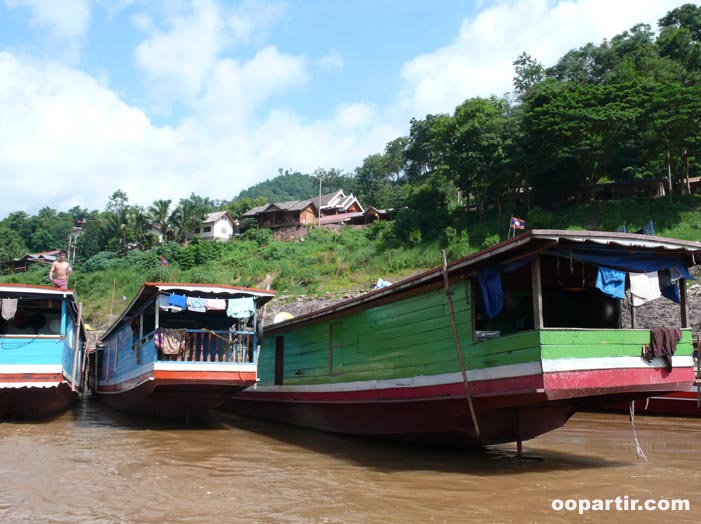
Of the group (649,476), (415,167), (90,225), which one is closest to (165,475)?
(649,476)

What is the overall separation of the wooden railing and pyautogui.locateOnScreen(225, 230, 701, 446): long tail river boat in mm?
1702

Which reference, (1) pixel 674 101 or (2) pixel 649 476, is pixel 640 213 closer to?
(1) pixel 674 101

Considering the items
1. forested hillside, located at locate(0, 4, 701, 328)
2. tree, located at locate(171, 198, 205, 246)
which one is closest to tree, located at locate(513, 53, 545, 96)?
forested hillside, located at locate(0, 4, 701, 328)

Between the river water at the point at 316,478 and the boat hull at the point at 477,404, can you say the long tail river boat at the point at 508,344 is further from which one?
the river water at the point at 316,478

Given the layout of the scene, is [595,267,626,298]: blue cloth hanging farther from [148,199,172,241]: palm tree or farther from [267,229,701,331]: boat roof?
[148,199,172,241]: palm tree

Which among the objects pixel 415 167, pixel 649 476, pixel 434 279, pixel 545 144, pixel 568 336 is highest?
pixel 415 167

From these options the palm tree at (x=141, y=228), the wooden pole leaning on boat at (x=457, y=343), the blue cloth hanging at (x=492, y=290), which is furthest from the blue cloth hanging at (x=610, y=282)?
the palm tree at (x=141, y=228)

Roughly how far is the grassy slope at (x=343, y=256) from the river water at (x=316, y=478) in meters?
22.5

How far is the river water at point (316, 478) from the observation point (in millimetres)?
6016

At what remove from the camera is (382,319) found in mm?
10219

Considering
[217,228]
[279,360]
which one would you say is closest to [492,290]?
[279,360]

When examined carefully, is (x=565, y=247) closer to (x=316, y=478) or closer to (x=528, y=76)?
(x=316, y=478)

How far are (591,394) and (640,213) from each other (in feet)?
102

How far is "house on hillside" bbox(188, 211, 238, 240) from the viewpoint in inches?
2419
